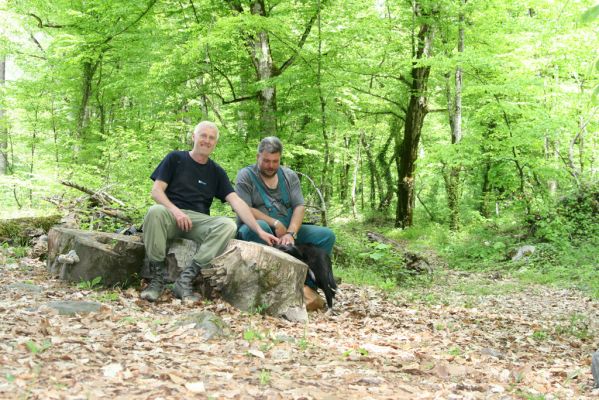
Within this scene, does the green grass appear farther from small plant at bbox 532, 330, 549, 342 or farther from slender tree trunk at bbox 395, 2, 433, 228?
slender tree trunk at bbox 395, 2, 433, 228

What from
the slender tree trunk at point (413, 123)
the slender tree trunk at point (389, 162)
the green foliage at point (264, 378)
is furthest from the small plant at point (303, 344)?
the slender tree trunk at point (389, 162)

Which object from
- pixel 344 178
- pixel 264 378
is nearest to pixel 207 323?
pixel 264 378

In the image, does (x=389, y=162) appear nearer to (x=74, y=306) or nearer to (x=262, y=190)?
(x=262, y=190)

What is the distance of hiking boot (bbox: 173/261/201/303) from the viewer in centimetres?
517

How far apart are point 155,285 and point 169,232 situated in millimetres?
555

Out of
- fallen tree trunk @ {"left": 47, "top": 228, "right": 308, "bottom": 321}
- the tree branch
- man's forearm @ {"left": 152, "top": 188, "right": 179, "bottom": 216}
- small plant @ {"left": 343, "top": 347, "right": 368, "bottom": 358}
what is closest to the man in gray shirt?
fallen tree trunk @ {"left": 47, "top": 228, "right": 308, "bottom": 321}

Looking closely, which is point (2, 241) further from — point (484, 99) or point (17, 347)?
point (484, 99)

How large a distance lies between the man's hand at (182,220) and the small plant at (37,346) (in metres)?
2.00

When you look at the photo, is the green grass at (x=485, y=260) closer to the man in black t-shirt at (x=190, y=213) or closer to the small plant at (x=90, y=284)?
the man in black t-shirt at (x=190, y=213)

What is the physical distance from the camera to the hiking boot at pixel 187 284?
17.0ft

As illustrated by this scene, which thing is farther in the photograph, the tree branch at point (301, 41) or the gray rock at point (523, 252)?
the tree branch at point (301, 41)

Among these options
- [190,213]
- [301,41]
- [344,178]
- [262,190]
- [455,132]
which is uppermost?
[301,41]

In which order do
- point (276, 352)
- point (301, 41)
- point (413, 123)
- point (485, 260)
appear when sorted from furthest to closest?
1. point (413, 123)
2. point (301, 41)
3. point (485, 260)
4. point (276, 352)

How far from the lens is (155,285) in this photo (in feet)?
17.1
